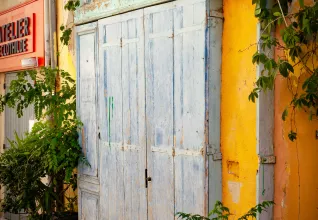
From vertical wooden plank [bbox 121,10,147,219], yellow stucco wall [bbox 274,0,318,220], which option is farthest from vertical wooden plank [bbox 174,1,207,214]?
yellow stucco wall [bbox 274,0,318,220]

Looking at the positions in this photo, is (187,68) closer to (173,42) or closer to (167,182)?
(173,42)

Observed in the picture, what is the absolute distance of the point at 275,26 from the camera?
13.4 feet

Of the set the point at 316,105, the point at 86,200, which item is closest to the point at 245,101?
the point at 316,105

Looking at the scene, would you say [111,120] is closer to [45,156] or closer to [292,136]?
[45,156]

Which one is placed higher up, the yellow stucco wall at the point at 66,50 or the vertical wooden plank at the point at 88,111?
the yellow stucco wall at the point at 66,50

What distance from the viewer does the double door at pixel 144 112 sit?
15.1ft

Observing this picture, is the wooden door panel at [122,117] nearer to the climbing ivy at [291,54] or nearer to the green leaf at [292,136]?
the climbing ivy at [291,54]

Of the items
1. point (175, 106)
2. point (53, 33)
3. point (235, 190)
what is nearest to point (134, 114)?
point (175, 106)

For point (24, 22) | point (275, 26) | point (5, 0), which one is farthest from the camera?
point (5, 0)

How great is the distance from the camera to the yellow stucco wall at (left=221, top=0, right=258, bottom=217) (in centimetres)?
425

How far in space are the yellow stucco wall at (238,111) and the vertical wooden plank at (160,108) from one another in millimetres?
606

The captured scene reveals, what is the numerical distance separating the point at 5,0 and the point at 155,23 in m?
4.95

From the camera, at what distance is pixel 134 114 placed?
5.38 m

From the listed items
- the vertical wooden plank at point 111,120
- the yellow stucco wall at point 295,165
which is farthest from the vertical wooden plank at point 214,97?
the vertical wooden plank at point 111,120
